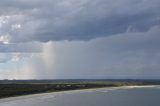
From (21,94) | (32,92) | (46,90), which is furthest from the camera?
(46,90)

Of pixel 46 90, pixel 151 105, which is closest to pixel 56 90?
pixel 46 90

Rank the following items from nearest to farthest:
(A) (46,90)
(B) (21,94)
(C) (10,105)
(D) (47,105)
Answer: (C) (10,105)
(D) (47,105)
(B) (21,94)
(A) (46,90)

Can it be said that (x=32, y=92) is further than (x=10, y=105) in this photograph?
Yes

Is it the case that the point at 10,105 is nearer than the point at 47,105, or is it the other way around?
the point at 10,105

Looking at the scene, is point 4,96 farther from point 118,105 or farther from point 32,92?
point 118,105

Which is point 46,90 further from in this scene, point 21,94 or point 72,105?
point 72,105

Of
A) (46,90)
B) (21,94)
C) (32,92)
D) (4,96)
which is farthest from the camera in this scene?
(46,90)

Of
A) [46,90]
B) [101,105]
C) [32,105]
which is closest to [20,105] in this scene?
[32,105]

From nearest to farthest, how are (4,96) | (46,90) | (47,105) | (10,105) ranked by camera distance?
1. (10,105)
2. (47,105)
3. (4,96)
4. (46,90)
